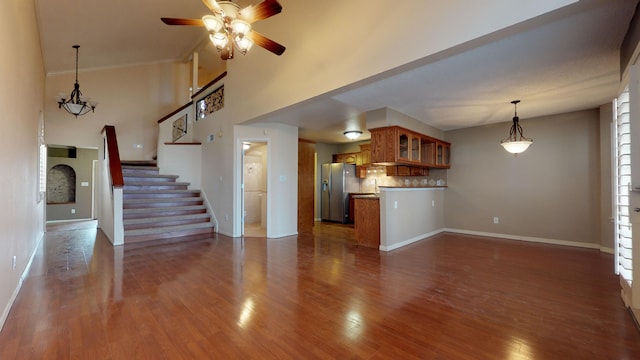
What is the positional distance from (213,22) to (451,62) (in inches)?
99.0

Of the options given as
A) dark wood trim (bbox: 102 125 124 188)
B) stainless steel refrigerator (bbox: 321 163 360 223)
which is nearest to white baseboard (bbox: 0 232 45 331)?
dark wood trim (bbox: 102 125 124 188)

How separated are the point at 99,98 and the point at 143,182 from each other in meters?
3.30

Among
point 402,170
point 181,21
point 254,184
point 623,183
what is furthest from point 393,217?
point 254,184

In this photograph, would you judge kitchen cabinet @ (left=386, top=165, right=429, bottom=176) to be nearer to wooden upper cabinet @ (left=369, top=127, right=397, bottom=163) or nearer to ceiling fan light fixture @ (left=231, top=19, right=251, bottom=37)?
wooden upper cabinet @ (left=369, top=127, right=397, bottom=163)

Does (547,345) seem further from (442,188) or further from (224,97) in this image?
(224,97)

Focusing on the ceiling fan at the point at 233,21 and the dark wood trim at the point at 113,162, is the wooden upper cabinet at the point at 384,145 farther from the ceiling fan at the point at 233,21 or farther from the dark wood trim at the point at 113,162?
the dark wood trim at the point at 113,162

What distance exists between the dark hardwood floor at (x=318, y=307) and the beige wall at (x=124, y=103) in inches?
169

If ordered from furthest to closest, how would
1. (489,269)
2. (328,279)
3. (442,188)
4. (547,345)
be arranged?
(442,188) < (489,269) < (328,279) < (547,345)

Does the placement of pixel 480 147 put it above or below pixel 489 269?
above

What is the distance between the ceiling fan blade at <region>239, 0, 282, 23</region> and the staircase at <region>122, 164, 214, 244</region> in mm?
4323

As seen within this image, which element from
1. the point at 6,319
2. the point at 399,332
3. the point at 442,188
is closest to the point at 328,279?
the point at 399,332

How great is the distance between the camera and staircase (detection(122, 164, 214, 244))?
5.21 meters

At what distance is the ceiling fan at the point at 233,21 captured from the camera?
2.65m

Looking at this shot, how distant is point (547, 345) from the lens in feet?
6.30
